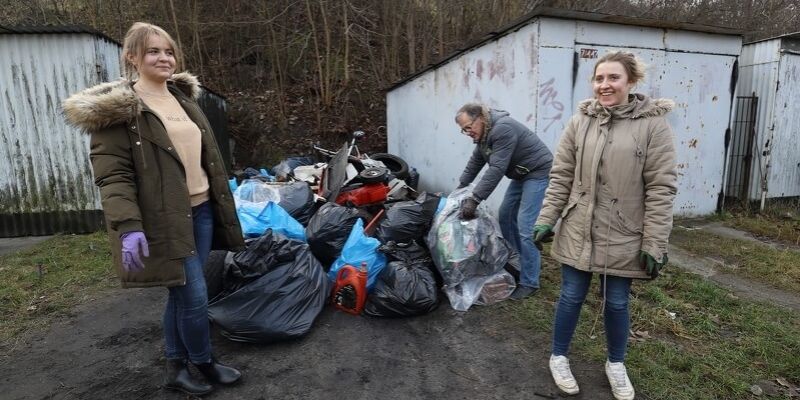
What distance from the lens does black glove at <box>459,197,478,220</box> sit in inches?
136

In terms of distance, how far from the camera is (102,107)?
72.1 inches

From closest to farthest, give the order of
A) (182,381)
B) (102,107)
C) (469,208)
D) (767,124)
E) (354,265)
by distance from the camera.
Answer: (102,107)
(182,381)
(354,265)
(469,208)
(767,124)

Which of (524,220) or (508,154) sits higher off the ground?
(508,154)

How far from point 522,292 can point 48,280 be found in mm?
4077

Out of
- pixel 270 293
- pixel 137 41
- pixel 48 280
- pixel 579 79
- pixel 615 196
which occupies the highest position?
pixel 579 79

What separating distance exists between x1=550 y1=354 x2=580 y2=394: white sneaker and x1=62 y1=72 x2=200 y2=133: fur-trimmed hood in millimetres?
2352

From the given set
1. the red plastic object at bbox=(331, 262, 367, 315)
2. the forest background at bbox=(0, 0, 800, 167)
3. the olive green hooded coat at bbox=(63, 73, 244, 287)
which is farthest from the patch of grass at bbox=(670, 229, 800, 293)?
the forest background at bbox=(0, 0, 800, 167)

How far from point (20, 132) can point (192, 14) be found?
649cm

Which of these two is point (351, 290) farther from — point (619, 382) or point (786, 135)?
point (786, 135)

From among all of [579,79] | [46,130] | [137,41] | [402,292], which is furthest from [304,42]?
[137,41]

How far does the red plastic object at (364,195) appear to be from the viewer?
Answer: 5207 mm

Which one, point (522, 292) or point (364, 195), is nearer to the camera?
point (522, 292)

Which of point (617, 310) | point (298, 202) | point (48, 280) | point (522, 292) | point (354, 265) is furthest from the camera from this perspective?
point (298, 202)

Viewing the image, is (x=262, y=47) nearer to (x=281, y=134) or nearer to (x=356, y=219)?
(x=281, y=134)
